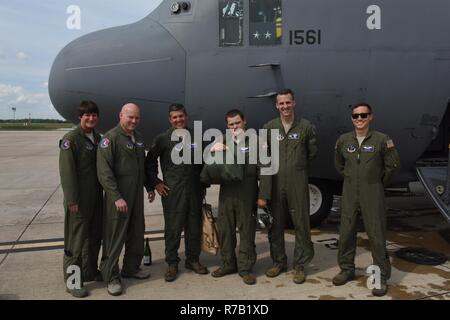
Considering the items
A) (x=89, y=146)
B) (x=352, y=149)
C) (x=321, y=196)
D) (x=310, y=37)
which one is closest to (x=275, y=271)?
(x=352, y=149)

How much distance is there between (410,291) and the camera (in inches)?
171

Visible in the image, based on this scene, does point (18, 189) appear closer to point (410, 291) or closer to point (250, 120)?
point (250, 120)

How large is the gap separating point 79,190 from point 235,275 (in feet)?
6.74

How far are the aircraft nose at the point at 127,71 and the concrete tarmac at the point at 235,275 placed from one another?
87.7 inches

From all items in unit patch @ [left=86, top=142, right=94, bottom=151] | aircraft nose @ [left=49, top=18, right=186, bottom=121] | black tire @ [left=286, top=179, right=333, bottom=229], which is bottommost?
black tire @ [left=286, top=179, right=333, bottom=229]

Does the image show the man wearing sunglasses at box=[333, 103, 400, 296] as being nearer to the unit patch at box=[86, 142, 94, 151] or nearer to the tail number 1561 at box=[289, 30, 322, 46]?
the tail number 1561 at box=[289, 30, 322, 46]

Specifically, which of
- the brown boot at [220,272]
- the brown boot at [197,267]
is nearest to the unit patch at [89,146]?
the brown boot at [197,267]

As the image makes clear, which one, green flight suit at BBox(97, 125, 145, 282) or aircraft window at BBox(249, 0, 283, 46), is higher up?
aircraft window at BBox(249, 0, 283, 46)

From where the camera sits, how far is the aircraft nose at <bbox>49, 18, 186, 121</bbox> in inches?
211

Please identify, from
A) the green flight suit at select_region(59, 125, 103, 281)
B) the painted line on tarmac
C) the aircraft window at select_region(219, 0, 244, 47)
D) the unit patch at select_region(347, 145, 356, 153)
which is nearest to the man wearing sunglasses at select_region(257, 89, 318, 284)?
the unit patch at select_region(347, 145, 356, 153)

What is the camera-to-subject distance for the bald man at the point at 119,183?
4195mm

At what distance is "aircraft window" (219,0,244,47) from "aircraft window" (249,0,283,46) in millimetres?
152

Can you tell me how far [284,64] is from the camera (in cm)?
526
